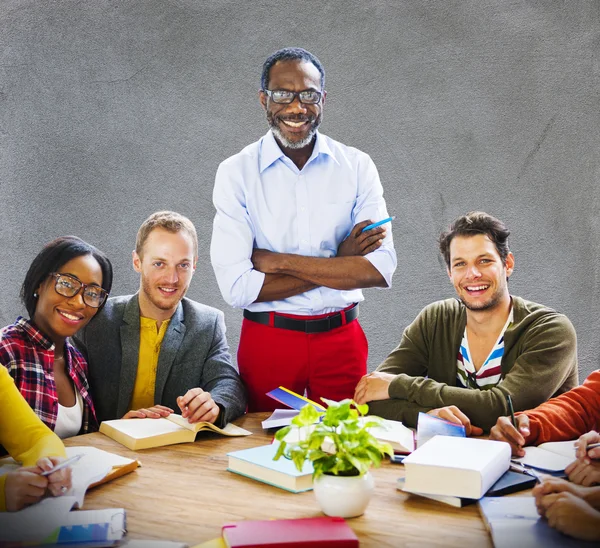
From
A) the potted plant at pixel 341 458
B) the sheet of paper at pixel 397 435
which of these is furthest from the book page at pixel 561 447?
the potted plant at pixel 341 458

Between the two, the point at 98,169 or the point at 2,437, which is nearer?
the point at 2,437

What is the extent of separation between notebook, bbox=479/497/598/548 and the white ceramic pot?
0.77 ft

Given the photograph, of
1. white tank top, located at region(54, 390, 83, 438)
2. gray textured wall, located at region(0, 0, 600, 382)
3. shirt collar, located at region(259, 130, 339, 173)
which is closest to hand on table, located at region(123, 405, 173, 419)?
white tank top, located at region(54, 390, 83, 438)

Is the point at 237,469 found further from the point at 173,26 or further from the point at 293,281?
the point at 173,26

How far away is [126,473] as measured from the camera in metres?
1.63

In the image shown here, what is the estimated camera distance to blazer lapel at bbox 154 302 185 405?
2408 millimetres

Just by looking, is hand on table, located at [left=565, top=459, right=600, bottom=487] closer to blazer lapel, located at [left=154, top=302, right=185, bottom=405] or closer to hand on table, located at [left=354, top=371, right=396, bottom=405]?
hand on table, located at [left=354, top=371, right=396, bottom=405]

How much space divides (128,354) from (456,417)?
3.65 feet

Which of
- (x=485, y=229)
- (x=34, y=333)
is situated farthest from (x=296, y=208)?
(x=34, y=333)

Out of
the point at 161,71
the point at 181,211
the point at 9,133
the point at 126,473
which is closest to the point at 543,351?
the point at 126,473

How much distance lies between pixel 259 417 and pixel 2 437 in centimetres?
75

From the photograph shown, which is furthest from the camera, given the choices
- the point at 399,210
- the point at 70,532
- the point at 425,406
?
the point at 399,210

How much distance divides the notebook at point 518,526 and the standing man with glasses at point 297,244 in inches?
47.5

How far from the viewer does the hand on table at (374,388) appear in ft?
7.29
